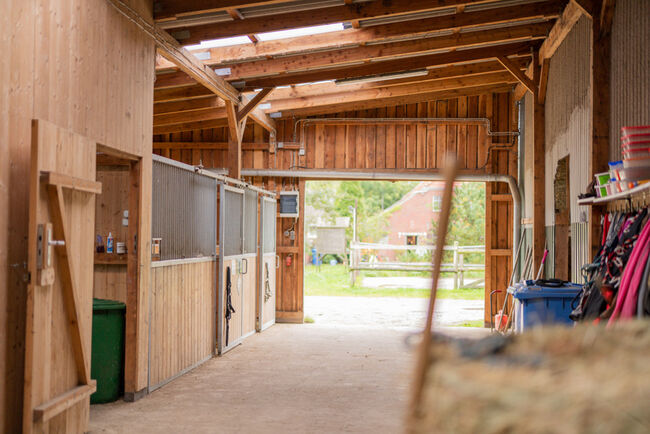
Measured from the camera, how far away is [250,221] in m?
9.37

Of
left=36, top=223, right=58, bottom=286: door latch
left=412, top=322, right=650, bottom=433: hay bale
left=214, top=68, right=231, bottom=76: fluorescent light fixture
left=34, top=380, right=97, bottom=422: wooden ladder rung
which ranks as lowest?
left=34, top=380, right=97, bottom=422: wooden ladder rung

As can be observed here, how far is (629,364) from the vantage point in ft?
3.94

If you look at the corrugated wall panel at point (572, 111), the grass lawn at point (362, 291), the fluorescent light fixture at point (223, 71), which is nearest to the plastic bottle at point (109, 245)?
the fluorescent light fixture at point (223, 71)

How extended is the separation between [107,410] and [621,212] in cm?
434

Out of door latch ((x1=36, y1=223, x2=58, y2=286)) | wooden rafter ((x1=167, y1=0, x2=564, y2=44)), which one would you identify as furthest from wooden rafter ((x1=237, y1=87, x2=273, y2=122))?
door latch ((x1=36, y1=223, x2=58, y2=286))

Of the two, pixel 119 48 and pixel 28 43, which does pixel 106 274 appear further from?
pixel 28 43

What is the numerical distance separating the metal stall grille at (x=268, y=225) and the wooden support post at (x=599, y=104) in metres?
5.63

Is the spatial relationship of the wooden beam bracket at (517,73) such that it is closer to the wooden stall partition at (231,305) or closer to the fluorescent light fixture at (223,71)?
the fluorescent light fixture at (223,71)

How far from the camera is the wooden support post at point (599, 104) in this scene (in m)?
5.36

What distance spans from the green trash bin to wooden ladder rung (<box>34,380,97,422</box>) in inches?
35.0

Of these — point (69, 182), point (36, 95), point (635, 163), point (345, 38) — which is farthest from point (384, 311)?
point (36, 95)

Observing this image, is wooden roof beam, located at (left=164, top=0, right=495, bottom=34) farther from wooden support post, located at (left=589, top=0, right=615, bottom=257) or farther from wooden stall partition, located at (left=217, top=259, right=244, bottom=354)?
wooden stall partition, located at (left=217, top=259, right=244, bottom=354)

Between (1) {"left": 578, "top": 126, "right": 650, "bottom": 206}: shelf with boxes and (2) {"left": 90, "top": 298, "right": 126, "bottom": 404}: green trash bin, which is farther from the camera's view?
(2) {"left": 90, "top": 298, "right": 126, "bottom": 404}: green trash bin

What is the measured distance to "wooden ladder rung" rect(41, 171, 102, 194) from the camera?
3.81m
